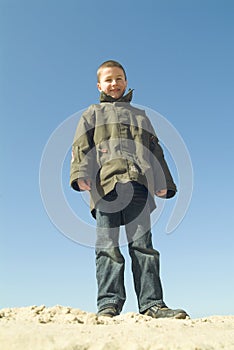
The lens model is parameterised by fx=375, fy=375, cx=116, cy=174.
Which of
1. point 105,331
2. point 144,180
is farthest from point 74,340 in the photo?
point 144,180

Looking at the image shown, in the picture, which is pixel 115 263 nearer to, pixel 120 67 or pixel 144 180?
pixel 144 180

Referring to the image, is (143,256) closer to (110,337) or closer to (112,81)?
(110,337)

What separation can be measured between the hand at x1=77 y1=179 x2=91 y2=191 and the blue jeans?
0.20 meters

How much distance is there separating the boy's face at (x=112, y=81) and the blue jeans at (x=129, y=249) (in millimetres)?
1124

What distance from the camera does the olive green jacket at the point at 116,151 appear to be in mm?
3455

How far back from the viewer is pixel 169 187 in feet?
12.3

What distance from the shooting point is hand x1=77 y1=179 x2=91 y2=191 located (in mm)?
3472

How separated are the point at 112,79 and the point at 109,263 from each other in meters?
1.91

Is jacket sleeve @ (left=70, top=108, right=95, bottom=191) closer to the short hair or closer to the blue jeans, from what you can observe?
the blue jeans

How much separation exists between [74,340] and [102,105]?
262 cm

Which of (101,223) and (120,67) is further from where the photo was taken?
(120,67)

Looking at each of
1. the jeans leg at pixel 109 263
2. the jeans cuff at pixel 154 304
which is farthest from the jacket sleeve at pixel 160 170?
A: the jeans cuff at pixel 154 304

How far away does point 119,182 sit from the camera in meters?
3.38

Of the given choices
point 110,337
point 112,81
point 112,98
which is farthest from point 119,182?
point 110,337
